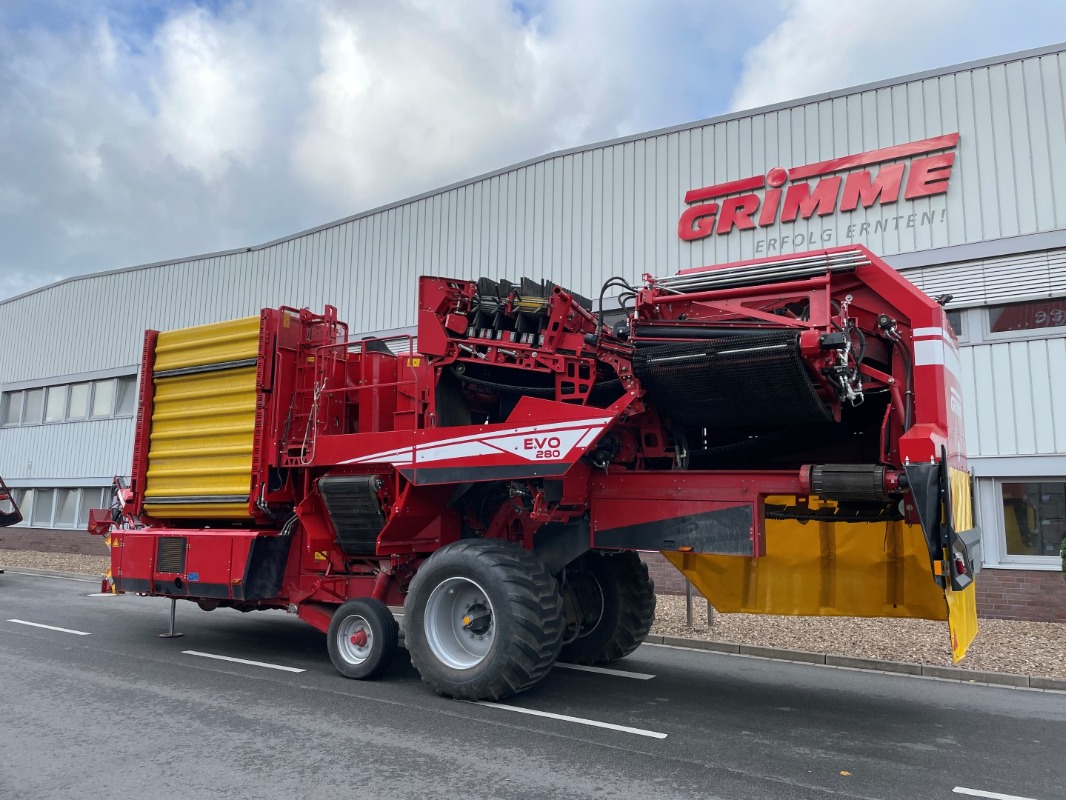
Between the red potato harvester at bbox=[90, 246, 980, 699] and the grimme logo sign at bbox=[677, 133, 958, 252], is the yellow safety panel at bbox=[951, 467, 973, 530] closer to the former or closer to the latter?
the red potato harvester at bbox=[90, 246, 980, 699]

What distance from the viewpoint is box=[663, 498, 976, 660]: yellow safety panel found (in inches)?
271

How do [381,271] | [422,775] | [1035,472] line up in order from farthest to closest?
1. [381,271]
2. [1035,472]
3. [422,775]

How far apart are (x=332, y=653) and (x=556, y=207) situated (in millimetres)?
10261

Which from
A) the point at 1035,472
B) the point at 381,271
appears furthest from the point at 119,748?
the point at 381,271

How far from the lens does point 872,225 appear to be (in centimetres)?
1256

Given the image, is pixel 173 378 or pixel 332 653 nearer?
pixel 332 653

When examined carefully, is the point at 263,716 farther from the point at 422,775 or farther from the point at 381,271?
the point at 381,271

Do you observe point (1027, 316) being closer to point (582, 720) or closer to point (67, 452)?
point (582, 720)

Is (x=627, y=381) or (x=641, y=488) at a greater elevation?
(x=627, y=381)

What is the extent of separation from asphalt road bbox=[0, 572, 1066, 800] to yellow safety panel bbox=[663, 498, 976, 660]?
810 millimetres

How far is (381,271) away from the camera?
1830 cm

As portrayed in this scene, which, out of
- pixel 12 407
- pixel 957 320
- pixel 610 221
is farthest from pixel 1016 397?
pixel 12 407

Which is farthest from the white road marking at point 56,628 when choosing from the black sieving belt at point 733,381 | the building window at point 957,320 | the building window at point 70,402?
the building window at point 957,320

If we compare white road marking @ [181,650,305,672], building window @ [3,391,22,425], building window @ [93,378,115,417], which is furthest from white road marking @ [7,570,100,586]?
white road marking @ [181,650,305,672]
